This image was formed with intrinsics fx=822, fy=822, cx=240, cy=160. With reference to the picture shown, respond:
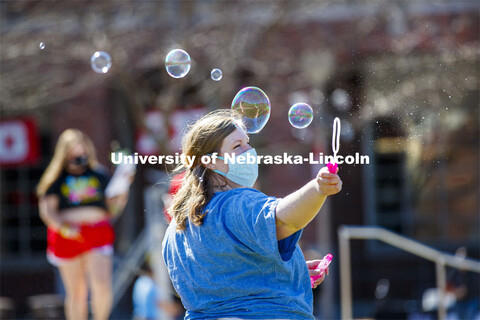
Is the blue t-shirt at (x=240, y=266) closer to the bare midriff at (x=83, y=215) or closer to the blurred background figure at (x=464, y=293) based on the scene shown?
the bare midriff at (x=83, y=215)

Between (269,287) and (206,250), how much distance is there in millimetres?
239

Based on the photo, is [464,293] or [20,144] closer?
[464,293]

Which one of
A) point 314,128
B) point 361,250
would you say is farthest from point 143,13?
point 361,250

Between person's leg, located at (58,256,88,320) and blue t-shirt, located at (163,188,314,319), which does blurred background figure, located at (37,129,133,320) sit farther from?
blue t-shirt, located at (163,188,314,319)

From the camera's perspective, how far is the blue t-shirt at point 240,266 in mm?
2592

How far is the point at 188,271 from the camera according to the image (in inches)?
109

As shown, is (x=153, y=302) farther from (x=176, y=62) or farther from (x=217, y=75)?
(x=217, y=75)

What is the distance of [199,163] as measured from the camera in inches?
116

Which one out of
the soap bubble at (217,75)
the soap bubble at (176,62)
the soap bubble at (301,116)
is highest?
the soap bubble at (176,62)

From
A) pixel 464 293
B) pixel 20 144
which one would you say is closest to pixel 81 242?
pixel 464 293

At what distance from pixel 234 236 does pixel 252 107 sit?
110cm

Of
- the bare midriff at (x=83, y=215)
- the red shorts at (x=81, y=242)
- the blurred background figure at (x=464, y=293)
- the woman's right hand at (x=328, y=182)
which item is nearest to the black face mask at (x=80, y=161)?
the bare midriff at (x=83, y=215)

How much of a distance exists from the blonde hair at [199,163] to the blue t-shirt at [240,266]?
7 centimetres

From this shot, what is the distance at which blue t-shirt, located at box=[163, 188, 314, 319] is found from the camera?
2592 millimetres
